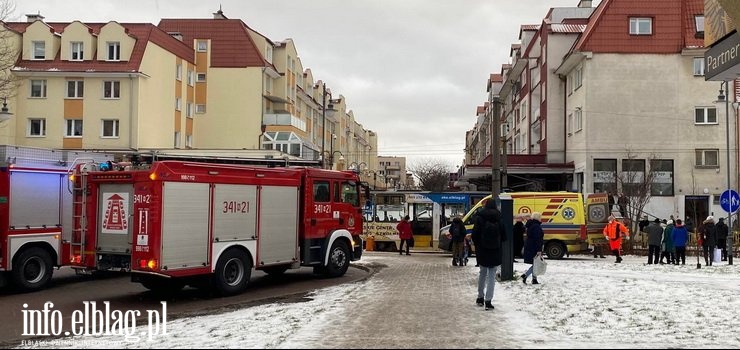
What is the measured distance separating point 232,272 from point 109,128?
32095mm

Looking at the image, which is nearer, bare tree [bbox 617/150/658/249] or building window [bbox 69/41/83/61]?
bare tree [bbox 617/150/658/249]

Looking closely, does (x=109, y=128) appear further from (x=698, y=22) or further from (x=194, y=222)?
(x=698, y=22)

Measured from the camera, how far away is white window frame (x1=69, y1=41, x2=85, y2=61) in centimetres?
4272

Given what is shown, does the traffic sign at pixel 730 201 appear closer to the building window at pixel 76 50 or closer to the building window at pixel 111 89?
the building window at pixel 111 89

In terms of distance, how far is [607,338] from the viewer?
25.2 ft

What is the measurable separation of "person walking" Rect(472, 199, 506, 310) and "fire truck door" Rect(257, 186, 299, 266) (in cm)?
550

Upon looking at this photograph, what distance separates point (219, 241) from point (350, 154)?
83.9 metres

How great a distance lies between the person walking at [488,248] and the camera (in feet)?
33.2

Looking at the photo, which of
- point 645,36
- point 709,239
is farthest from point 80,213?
point 645,36

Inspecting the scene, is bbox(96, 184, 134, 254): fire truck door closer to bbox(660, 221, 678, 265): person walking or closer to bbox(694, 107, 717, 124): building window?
bbox(660, 221, 678, 265): person walking

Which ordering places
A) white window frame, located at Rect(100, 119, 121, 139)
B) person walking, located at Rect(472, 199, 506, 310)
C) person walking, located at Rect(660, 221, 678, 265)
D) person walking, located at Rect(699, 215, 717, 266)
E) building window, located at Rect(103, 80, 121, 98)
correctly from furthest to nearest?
building window, located at Rect(103, 80, 121, 98) < white window frame, located at Rect(100, 119, 121, 139) < person walking, located at Rect(660, 221, 678, 265) < person walking, located at Rect(699, 215, 717, 266) < person walking, located at Rect(472, 199, 506, 310)

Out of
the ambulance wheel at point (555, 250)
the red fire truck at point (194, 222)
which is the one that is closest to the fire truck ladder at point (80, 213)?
the red fire truck at point (194, 222)

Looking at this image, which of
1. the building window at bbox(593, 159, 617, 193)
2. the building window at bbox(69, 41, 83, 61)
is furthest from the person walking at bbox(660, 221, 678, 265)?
the building window at bbox(69, 41, 83, 61)

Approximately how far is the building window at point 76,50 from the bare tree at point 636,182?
33842 mm
